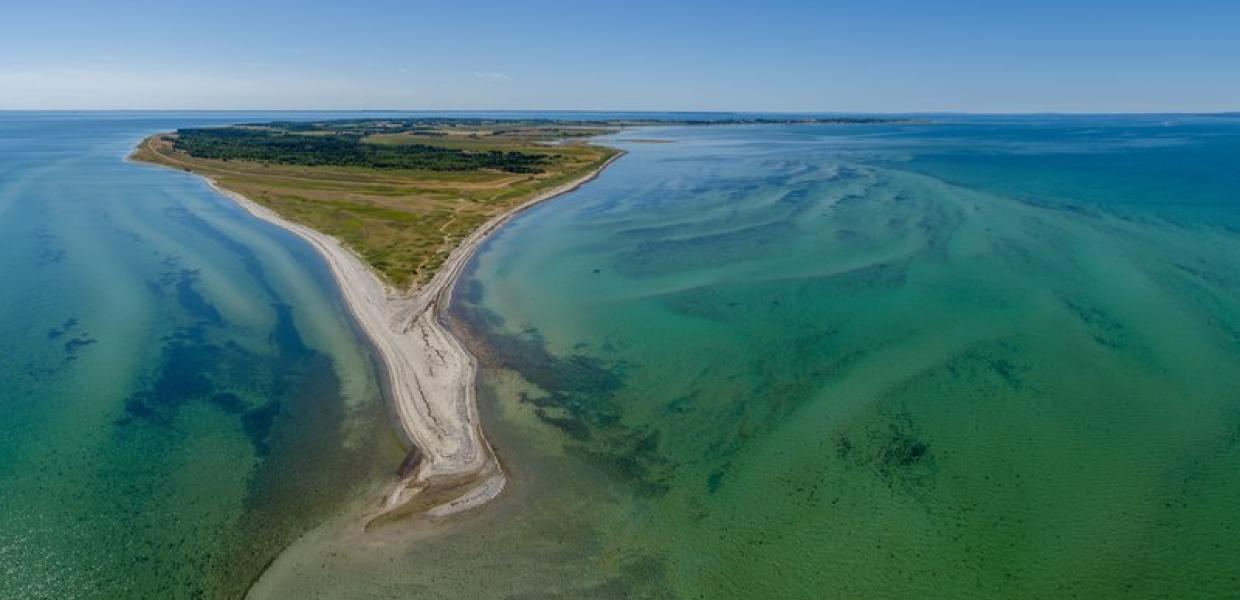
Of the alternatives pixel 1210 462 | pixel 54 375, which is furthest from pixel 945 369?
pixel 54 375

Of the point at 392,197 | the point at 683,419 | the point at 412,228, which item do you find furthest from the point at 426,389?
the point at 392,197

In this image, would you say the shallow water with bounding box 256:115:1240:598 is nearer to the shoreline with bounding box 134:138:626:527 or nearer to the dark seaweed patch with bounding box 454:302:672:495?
the dark seaweed patch with bounding box 454:302:672:495

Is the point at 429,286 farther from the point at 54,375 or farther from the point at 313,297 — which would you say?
the point at 54,375

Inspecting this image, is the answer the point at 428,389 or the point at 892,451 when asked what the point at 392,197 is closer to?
the point at 428,389

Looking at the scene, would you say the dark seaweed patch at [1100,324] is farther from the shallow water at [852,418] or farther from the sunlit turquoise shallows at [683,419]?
the sunlit turquoise shallows at [683,419]

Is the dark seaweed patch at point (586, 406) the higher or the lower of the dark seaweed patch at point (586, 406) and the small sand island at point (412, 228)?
the lower

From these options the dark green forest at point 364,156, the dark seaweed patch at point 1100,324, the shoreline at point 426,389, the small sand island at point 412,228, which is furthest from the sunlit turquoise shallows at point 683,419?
the dark green forest at point 364,156

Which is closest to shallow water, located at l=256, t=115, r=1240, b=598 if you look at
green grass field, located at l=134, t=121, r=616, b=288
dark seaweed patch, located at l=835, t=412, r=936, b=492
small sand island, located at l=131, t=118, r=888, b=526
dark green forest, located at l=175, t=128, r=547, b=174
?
dark seaweed patch, located at l=835, t=412, r=936, b=492
